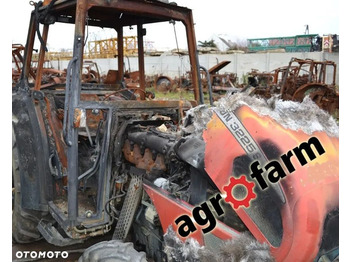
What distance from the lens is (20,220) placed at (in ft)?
11.1

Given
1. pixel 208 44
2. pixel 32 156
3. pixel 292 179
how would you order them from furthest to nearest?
pixel 208 44 < pixel 32 156 < pixel 292 179

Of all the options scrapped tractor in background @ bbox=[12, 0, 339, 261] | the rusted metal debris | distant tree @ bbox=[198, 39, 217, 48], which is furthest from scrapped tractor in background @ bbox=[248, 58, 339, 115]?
distant tree @ bbox=[198, 39, 217, 48]

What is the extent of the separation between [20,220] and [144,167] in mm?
1406

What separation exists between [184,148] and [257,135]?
0.57 metres

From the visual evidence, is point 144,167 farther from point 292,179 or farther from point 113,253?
point 292,179

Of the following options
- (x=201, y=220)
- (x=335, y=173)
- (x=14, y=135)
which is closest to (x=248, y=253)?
(x=201, y=220)

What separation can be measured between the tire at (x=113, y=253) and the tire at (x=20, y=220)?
1.09 metres

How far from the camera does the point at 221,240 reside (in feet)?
6.72

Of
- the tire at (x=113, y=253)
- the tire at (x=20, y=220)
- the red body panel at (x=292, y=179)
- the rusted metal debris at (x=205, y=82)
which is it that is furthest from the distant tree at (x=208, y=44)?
the red body panel at (x=292, y=179)

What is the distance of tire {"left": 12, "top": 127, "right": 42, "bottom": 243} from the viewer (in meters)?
3.18

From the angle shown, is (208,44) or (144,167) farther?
(208,44)

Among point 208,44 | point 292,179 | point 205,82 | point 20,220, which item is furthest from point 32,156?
point 208,44

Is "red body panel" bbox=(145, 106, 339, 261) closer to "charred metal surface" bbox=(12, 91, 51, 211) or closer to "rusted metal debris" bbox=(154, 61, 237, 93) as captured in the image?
"charred metal surface" bbox=(12, 91, 51, 211)

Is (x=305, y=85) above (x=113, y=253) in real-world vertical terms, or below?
above
